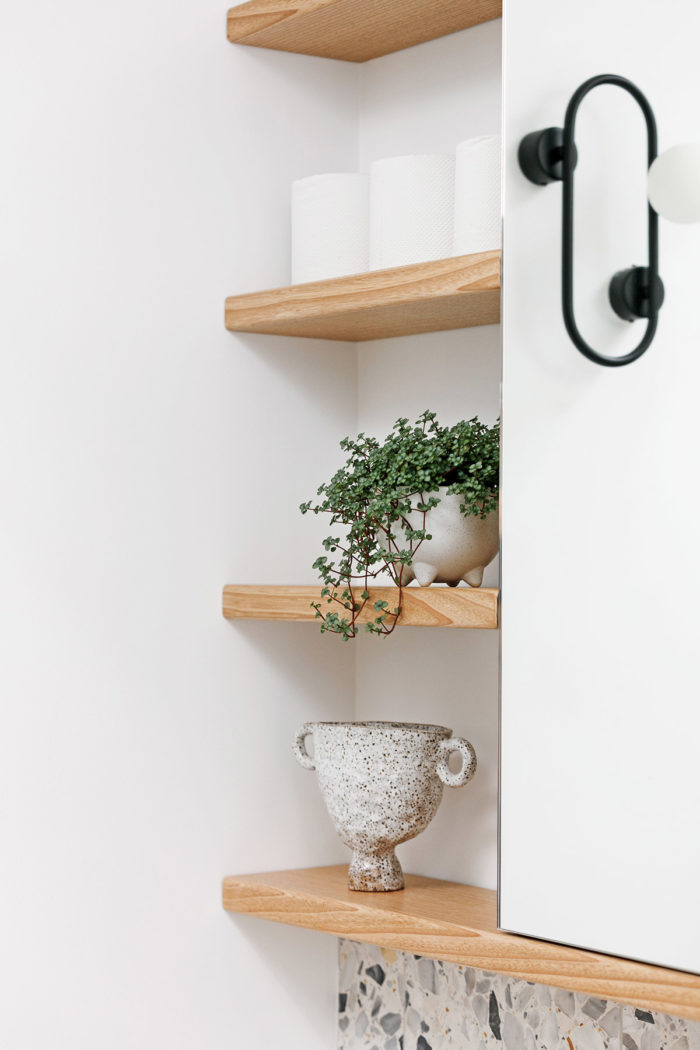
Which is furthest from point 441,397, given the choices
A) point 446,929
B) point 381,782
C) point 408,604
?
point 446,929

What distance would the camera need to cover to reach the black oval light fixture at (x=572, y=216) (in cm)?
96

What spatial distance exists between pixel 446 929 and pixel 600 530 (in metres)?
0.38

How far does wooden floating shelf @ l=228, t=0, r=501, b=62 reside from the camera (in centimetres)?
132

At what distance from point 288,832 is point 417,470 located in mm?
469

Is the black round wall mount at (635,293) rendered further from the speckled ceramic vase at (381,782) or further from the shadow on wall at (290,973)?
the shadow on wall at (290,973)

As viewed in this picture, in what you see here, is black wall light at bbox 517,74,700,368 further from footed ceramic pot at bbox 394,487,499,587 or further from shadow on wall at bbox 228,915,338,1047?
shadow on wall at bbox 228,915,338,1047

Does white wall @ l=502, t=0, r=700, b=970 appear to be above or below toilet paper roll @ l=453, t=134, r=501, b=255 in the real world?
below

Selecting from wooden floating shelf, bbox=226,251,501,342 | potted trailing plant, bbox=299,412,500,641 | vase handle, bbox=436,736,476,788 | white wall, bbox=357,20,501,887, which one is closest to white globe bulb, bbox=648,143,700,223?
wooden floating shelf, bbox=226,251,501,342

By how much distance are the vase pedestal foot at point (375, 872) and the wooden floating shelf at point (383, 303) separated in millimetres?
521

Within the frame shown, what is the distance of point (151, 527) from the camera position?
134 centimetres

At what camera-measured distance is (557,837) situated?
3.34 ft

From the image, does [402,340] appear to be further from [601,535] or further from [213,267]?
[601,535]

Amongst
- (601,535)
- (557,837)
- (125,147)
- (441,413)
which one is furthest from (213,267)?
(557,837)

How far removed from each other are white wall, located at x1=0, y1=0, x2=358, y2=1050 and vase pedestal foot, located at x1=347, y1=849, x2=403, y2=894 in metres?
0.15
